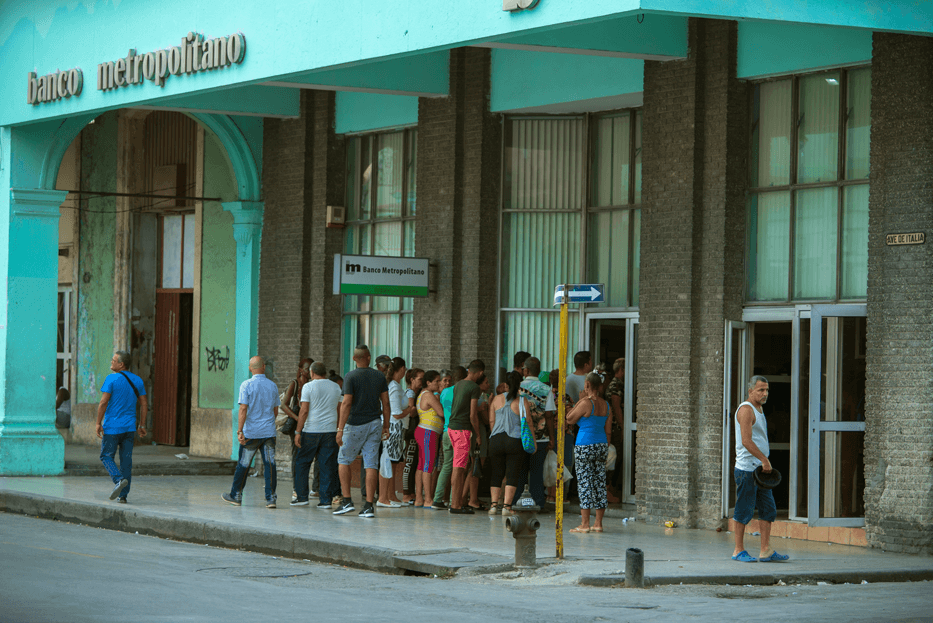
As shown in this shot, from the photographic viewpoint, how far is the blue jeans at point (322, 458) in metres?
15.4

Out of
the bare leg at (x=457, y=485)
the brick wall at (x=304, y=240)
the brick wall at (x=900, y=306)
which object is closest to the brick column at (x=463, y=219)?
the brick wall at (x=304, y=240)

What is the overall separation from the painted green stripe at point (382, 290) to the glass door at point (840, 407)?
5.51 metres

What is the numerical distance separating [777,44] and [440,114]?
5051 mm

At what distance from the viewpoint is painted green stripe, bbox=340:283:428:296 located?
17.0 meters

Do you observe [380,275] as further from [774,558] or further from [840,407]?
[774,558]

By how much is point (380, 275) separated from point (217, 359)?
558 cm

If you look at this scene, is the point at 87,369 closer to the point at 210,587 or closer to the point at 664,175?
the point at 664,175

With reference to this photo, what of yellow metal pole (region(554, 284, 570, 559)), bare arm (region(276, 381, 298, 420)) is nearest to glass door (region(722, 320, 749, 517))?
yellow metal pole (region(554, 284, 570, 559))

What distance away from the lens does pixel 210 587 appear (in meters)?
10.2

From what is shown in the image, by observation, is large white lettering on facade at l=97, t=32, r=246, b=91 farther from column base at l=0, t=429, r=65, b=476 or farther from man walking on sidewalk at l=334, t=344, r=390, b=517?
column base at l=0, t=429, r=65, b=476

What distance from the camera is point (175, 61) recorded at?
16.8m

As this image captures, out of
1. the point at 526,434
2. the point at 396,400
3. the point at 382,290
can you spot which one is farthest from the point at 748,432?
the point at 382,290

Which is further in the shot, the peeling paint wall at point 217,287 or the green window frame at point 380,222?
the peeling paint wall at point 217,287

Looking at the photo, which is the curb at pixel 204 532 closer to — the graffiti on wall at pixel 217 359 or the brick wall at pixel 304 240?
the brick wall at pixel 304 240
